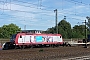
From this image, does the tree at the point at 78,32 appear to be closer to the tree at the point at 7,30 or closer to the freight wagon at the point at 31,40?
the tree at the point at 7,30

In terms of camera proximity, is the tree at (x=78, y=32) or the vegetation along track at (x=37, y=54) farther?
the tree at (x=78, y=32)

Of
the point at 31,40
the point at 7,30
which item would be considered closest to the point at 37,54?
the point at 31,40

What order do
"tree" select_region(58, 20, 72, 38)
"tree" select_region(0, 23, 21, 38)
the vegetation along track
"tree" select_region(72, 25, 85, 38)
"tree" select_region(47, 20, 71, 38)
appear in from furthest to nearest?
"tree" select_region(0, 23, 21, 38), "tree" select_region(72, 25, 85, 38), "tree" select_region(58, 20, 72, 38), "tree" select_region(47, 20, 71, 38), the vegetation along track

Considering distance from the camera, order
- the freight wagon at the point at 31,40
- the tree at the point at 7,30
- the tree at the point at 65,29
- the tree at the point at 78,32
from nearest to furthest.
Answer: the freight wagon at the point at 31,40 < the tree at the point at 65,29 < the tree at the point at 78,32 < the tree at the point at 7,30

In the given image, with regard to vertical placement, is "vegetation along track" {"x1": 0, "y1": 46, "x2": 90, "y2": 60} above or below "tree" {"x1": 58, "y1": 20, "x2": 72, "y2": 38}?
below

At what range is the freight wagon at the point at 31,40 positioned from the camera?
4206 cm

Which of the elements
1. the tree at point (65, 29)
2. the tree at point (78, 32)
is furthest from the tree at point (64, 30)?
the tree at point (78, 32)

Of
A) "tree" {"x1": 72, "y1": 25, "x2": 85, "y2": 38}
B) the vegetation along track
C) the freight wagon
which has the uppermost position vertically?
"tree" {"x1": 72, "y1": 25, "x2": 85, "y2": 38}

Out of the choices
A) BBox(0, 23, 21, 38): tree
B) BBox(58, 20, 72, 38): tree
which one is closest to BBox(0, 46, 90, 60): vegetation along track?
BBox(58, 20, 72, 38): tree

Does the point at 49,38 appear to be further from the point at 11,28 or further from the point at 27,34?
the point at 11,28

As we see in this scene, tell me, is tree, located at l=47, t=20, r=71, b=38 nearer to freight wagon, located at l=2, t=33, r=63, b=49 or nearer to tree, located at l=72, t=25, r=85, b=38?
tree, located at l=72, t=25, r=85, b=38

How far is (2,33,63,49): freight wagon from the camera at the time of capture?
42.1 m

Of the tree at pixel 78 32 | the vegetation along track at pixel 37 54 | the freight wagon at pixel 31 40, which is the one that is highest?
the tree at pixel 78 32

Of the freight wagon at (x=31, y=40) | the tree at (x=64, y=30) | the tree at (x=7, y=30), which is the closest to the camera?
the freight wagon at (x=31, y=40)
